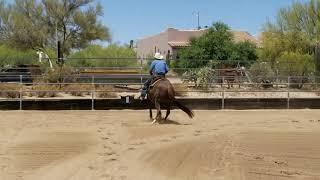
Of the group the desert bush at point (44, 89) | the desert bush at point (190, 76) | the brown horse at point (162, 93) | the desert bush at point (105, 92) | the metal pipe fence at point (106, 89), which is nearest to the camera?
the brown horse at point (162, 93)

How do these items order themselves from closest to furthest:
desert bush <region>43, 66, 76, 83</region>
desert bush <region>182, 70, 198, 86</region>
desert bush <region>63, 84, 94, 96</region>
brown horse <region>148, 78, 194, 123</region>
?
brown horse <region>148, 78, 194, 123</region> < desert bush <region>63, 84, 94, 96</region> < desert bush <region>43, 66, 76, 83</region> < desert bush <region>182, 70, 198, 86</region>

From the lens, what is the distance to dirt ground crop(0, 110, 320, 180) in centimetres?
936

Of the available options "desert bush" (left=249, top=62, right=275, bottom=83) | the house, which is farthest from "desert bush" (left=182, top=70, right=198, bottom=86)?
the house

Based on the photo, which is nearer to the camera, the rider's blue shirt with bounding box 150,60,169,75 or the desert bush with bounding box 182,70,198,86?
the rider's blue shirt with bounding box 150,60,169,75

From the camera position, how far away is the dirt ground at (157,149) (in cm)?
936

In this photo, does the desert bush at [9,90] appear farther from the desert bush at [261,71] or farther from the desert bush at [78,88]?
the desert bush at [261,71]

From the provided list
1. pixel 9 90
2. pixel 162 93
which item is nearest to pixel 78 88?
pixel 9 90

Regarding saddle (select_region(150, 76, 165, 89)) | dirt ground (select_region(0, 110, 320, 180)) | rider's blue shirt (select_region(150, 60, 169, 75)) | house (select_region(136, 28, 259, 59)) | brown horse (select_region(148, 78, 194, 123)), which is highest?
house (select_region(136, 28, 259, 59))

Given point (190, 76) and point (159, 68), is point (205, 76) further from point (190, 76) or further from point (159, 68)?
point (159, 68)

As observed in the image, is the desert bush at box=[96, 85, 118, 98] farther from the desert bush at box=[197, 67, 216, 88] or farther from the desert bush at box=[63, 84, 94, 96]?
the desert bush at box=[197, 67, 216, 88]

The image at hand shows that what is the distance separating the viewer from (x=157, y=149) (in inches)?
456

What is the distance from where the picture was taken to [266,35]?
41.8 metres

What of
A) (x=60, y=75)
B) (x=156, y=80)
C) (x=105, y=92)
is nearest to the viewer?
(x=156, y=80)

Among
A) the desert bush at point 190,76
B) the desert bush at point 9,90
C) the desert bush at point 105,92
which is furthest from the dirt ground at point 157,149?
the desert bush at point 190,76
